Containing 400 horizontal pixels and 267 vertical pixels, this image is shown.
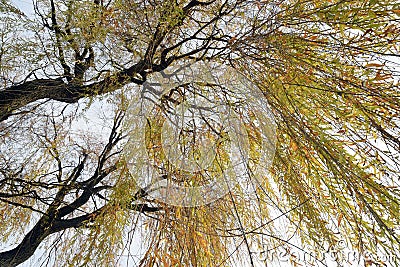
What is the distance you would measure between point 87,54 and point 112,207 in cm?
Answer: 62

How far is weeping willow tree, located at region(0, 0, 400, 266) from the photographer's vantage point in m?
0.78

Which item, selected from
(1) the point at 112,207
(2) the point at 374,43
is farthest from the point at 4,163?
(2) the point at 374,43

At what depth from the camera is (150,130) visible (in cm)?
104

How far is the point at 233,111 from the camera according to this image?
3.19 ft

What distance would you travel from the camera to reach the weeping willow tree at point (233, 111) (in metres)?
0.78

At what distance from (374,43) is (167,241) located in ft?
2.06

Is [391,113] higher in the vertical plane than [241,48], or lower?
lower

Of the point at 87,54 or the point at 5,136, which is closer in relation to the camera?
the point at 87,54

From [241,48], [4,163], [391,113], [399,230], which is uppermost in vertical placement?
[4,163]

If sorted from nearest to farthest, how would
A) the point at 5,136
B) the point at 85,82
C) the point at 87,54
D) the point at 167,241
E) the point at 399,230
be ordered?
the point at 399,230, the point at 167,241, the point at 85,82, the point at 87,54, the point at 5,136

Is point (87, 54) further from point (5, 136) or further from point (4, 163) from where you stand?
point (4, 163)

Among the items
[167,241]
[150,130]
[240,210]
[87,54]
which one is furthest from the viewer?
[87,54]

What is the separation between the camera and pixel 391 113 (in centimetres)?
79

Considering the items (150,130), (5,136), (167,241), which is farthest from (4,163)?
(167,241)
